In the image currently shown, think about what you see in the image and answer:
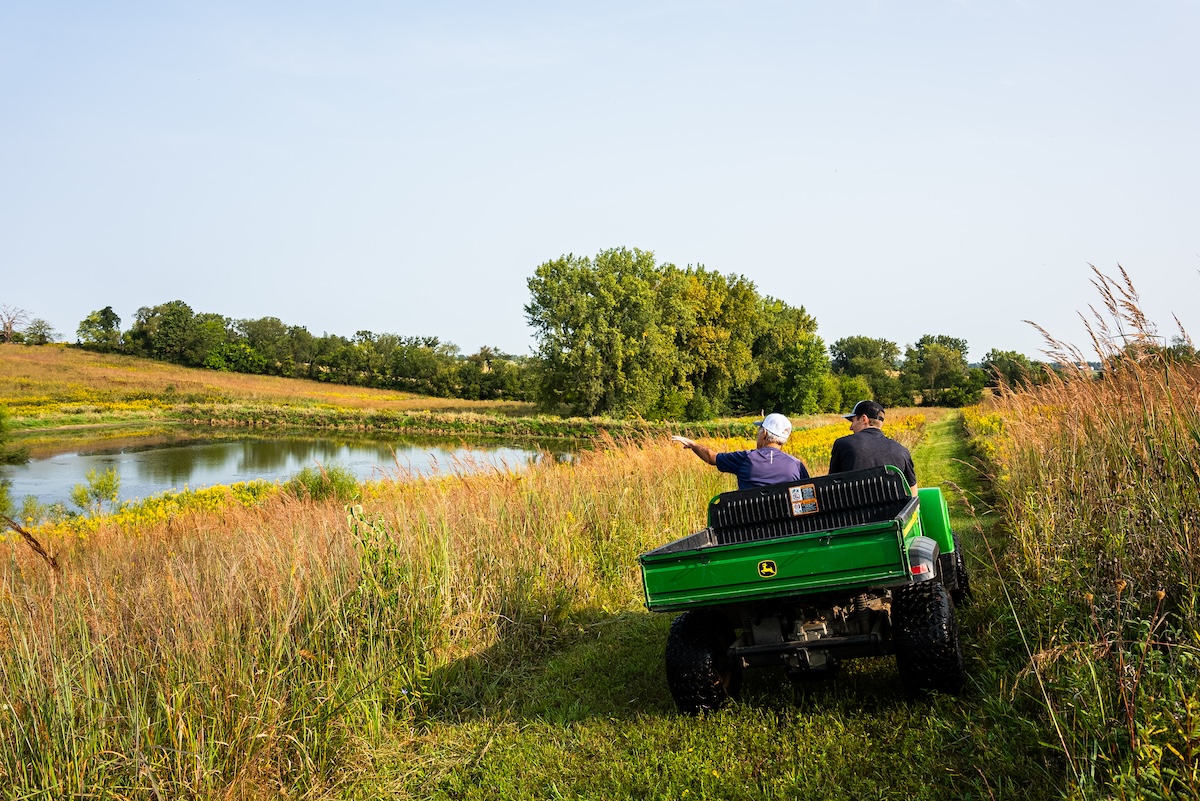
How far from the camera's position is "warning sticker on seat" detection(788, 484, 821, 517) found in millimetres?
5801

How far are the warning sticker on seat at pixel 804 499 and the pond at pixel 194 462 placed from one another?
7836 millimetres

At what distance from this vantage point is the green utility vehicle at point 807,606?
15.2ft

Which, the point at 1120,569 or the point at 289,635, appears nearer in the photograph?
the point at 1120,569

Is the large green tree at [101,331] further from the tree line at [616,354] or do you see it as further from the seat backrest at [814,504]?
the seat backrest at [814,504]

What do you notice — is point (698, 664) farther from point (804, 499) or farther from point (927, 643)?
point (804, 499)

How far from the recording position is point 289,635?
514cm

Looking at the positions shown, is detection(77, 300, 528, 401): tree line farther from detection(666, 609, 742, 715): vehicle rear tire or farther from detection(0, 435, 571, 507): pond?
detection(666, 609, 742, 715): vehicle rear tire

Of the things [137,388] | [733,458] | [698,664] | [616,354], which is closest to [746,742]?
[698,664]

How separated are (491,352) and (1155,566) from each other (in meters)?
114

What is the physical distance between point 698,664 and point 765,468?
170cm

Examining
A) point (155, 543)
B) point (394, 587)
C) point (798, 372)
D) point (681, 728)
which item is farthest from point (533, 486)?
point (798, 372)

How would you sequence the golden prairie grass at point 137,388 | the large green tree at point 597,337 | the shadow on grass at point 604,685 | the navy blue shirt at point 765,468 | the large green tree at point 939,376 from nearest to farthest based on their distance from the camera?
the shadow on grass at point 604,685
the navy blue shirt at point 765,468
the large green tree at point 597,337
the golden prairie grass at point 137,388
the large green tree at point 939,376

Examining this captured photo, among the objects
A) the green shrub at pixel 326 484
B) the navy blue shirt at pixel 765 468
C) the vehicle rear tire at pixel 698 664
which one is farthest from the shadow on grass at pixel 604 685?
the green shrub at pixel 326 484

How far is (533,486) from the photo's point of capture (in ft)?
33.1
